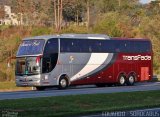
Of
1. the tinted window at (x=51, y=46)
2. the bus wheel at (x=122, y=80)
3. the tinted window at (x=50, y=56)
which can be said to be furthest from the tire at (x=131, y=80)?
the tinted window at (x=51, y=46)

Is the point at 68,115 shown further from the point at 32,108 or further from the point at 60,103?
the point at 60,103

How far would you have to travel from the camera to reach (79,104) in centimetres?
2202

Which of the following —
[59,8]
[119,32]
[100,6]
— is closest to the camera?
[119,32]

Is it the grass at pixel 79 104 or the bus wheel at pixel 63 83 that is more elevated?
the grass at pixel 79 104

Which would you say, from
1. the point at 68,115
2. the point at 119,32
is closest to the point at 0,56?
the point at 119,32

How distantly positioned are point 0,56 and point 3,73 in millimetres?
8264

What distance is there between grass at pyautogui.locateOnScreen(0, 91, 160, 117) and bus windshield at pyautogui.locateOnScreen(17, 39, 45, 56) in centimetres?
1143

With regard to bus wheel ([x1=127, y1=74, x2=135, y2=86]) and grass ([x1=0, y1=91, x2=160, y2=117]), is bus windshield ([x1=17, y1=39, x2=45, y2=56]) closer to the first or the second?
bus wheel ([x1=127, y1=74, x2=135, y2=86])

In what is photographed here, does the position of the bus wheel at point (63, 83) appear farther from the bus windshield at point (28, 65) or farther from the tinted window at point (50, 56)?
the bus windshield at point (28, 65)

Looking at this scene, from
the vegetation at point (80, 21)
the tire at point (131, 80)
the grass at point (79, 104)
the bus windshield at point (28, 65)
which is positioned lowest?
the tire at point (131, 80)

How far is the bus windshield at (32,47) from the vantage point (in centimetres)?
3694

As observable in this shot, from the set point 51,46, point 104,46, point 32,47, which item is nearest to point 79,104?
point 51,46

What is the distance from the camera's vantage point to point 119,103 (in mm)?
22656

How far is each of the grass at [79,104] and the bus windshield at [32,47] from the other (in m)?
11.4
